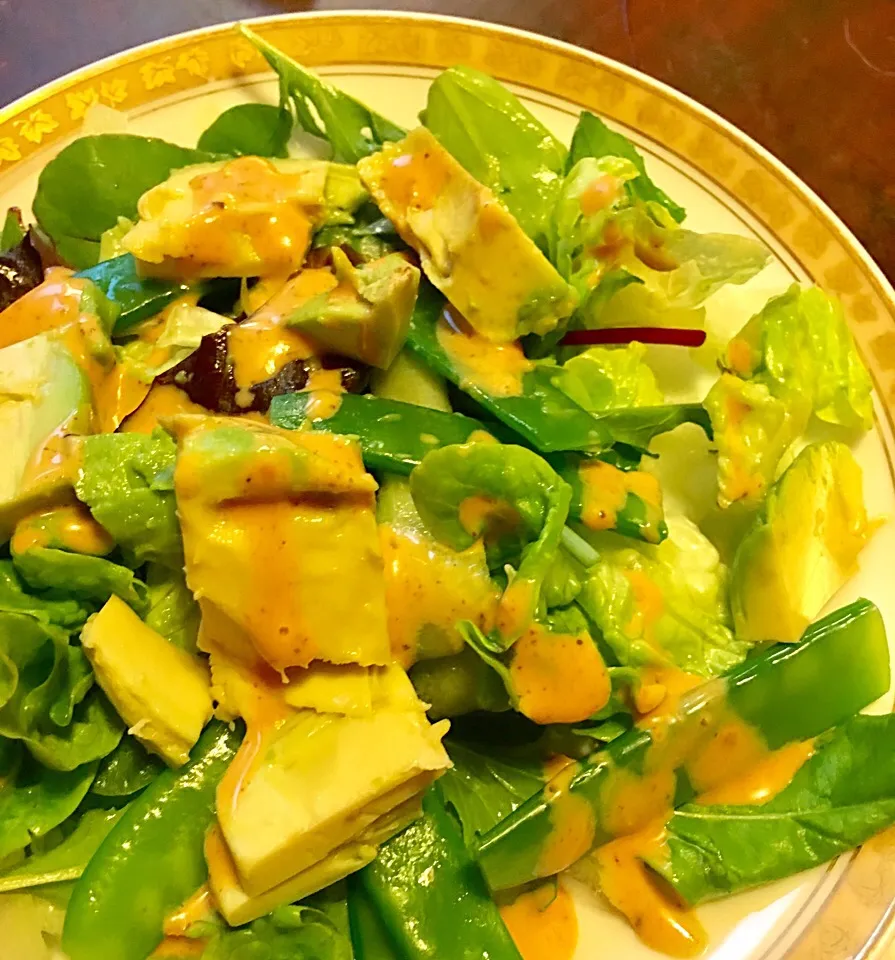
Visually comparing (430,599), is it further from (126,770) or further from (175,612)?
(126,770)

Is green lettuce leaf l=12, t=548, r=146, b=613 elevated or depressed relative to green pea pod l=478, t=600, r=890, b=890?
elevated

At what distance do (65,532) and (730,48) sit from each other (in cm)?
256

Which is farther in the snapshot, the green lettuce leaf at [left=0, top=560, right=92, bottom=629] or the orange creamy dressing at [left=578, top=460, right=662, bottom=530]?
the orange creamy dressing at [left=578, top=460, right=662, bottom=530]

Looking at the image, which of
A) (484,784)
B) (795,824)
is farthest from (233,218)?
(795,824)

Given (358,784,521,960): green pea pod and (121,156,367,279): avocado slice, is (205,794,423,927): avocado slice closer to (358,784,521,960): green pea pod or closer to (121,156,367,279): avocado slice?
(358,784,521,960): green pea pod

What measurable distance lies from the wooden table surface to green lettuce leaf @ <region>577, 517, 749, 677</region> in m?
1.36

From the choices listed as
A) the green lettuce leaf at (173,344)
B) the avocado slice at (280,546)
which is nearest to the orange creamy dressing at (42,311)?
the green lettuce leaf at (173,344)

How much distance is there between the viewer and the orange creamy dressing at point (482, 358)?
184cm

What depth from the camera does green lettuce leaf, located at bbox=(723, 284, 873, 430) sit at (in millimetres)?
1993

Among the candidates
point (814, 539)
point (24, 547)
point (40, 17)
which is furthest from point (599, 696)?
point (40, 17)

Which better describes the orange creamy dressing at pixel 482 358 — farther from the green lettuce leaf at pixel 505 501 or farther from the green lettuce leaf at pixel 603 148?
the green lettuce leaf at pixel 603 148

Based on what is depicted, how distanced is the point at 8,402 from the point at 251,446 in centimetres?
57

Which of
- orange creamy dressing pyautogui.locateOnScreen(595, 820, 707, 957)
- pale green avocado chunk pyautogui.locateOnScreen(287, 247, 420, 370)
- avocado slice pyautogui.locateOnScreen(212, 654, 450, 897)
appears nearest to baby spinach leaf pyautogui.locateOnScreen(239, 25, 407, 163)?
pale green avocado chunk pyautogui.locateOnScreen(287, 247, 420, 370)

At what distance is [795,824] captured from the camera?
1.67 m
